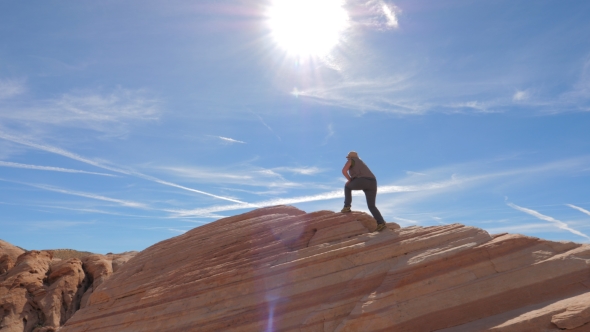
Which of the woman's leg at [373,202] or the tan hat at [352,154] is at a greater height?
the tan hat at [352,154]

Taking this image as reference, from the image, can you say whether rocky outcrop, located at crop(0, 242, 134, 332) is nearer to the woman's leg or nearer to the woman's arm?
the woman's arm

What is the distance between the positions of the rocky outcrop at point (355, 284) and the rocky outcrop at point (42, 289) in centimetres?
1490

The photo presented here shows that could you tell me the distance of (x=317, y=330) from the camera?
34.6 ft

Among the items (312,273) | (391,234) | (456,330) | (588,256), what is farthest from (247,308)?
(588,256)

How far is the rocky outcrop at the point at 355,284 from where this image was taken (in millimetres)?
9938

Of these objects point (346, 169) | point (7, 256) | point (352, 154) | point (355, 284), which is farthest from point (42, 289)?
point (355, 284)

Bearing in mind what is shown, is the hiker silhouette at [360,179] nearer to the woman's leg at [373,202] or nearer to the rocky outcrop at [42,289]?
the woman's leg at [373,202]

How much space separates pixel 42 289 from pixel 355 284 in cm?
2620

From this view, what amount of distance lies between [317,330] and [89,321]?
927 cm

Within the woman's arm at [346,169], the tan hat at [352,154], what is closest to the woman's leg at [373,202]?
the woman's arm at [346,169]

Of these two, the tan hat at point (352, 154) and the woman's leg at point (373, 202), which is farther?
the tan hat at point (352, 154)

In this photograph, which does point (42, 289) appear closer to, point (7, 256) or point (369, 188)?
point (7, 256)

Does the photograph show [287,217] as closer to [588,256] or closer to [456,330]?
[456,330]

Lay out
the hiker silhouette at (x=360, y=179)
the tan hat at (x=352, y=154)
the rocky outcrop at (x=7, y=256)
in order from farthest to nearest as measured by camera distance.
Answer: the rocky outcrop at (x=7, y=256) → the tan hat at (x=352, y=154) → the hiker silhouette at (x=360, y=179)
